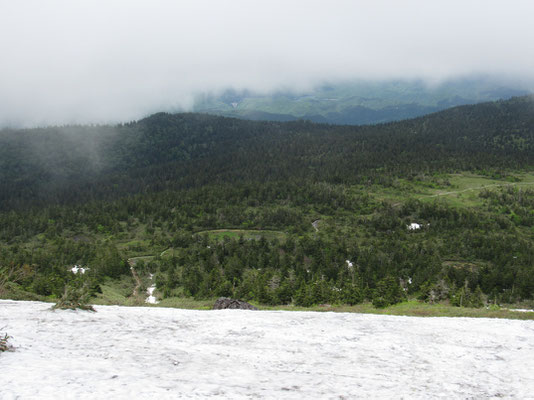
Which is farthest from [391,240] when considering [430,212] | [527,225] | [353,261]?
[527,225]

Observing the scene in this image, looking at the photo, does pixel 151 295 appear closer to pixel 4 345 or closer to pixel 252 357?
pixel 4 345

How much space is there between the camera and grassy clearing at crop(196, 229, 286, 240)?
5640 inches

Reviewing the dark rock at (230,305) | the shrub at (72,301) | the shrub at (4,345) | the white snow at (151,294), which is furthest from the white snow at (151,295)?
the shrub at (4,345)

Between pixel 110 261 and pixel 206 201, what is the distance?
99172 millimetres

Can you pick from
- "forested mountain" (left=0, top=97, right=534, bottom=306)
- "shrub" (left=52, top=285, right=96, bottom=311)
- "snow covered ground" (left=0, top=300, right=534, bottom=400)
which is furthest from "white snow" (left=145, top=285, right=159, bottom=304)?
"snow covered ground" (left=0, top=300, right=534, bottom=400)

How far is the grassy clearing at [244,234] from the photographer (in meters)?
143

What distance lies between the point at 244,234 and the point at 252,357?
130 m

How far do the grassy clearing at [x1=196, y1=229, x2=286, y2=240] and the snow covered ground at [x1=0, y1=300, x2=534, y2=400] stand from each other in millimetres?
119760

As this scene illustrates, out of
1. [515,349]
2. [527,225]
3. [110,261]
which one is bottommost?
[527,225]

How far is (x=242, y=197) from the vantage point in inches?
7741

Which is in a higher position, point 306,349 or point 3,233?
point 306,349

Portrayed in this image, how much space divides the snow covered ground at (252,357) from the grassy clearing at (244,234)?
4715 inches

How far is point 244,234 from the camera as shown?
146 metres

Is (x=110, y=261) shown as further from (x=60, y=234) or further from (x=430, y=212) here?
(x=430, y=212)
